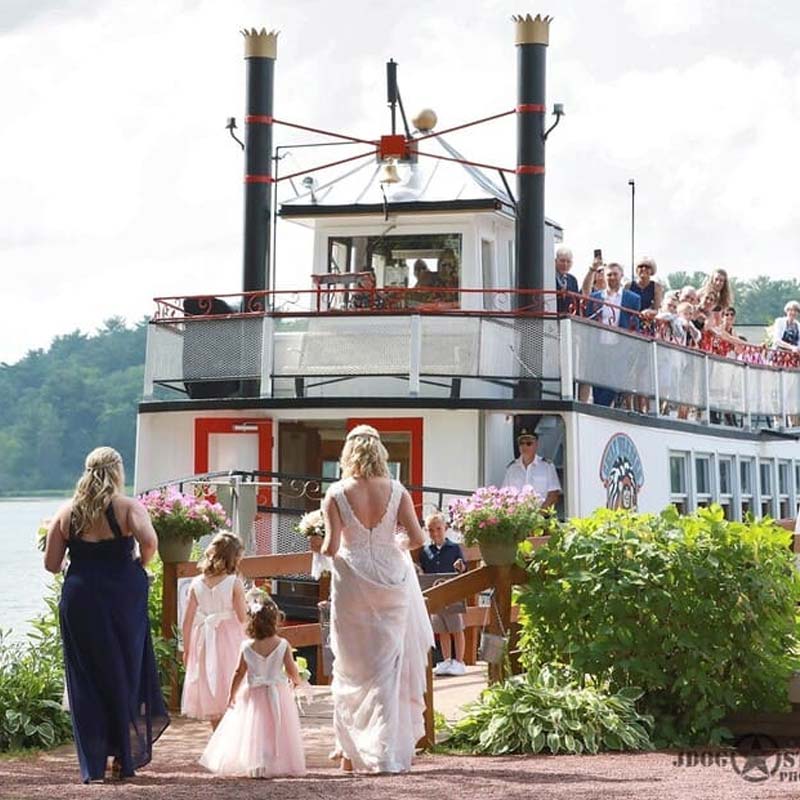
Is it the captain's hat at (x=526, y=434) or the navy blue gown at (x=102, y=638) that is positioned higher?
the captain's hat at (x=526, y=434)

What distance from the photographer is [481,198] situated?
74.7 feet

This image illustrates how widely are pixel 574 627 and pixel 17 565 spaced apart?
4090cm

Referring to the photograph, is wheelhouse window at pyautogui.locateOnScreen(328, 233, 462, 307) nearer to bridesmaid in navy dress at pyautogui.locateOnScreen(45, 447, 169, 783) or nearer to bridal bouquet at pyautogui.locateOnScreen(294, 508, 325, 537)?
bridal bouquet at pyautogui.locateOnScreen(294, 508, 325, 537)

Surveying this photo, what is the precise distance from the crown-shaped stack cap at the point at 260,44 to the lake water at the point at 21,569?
235 inches

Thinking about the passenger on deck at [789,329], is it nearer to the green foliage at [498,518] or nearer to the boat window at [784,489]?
the boat window at [784,489]

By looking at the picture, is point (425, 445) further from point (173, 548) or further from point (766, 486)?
point (766, 486)

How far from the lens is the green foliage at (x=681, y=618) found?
12328 millimetres

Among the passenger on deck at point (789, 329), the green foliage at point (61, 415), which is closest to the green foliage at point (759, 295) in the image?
the green foliage at point (61, 415)

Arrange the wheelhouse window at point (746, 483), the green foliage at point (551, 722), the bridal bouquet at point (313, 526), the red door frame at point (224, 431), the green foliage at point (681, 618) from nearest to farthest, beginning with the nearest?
the green foliage at point (551, 722)
the green foliage at point (681, 618)
the bridal bouquet at point (313, 526)
the red door frame at point (224, 431)
the wheelhouse window at point (746, 483)

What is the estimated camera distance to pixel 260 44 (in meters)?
24.3

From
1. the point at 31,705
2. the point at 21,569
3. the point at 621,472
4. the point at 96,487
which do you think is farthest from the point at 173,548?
the point at 21,569

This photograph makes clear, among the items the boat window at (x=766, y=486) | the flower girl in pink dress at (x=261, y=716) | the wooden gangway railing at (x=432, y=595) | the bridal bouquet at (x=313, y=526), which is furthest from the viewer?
the boat window at (x=766, y=486)

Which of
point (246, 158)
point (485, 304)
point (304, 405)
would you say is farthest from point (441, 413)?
point (246, 158)

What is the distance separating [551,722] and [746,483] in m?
15.8
